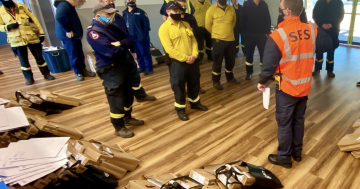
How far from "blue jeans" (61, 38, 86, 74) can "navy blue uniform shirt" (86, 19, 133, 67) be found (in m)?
2.48

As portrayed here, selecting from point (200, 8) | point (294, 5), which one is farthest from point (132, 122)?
point (200, 8)

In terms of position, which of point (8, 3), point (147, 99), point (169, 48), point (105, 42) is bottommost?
point (147, 99)

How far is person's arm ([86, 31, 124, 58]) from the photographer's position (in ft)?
7.55

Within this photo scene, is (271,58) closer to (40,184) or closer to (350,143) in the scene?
(350,143)

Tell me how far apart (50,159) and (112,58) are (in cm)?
112

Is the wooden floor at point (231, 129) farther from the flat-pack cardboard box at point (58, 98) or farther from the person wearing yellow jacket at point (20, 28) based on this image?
the person wearing yellow jacket at point (20, 28)

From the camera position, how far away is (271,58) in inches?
71.3

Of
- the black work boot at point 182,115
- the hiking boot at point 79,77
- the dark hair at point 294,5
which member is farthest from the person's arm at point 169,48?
the hiking boot at point 79,77

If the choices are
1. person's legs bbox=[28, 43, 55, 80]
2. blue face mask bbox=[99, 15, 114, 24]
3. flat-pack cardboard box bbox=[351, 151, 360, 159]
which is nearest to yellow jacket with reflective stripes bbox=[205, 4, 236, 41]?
blue face mask bbox=[99, 15, 114, 24]

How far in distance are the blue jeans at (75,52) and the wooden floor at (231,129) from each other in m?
0.55

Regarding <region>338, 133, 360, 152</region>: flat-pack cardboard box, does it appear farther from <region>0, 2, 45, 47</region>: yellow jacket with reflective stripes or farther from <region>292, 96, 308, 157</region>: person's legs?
<region>0, 2, 45, 47</region>: yellow jacket with reflective stripes

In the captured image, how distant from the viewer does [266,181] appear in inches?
73.5

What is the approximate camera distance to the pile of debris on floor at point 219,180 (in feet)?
5.56

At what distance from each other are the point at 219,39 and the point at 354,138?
2221 millimetres
